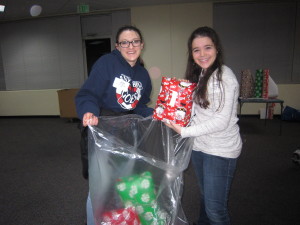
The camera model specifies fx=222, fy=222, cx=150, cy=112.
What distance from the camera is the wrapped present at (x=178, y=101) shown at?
40.1 inches

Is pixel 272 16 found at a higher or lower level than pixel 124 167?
higher

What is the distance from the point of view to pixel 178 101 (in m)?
1.02

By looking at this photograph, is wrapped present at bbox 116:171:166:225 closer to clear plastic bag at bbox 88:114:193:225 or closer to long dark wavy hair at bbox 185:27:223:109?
clear plastic bag at bbox 88:114:193:225

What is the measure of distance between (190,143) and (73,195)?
1397 mm

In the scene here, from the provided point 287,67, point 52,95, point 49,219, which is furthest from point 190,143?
point 52,95

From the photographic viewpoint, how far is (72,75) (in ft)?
18.7

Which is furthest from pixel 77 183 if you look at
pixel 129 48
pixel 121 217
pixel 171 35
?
pixel 171 35

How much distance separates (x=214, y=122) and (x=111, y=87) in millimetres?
559

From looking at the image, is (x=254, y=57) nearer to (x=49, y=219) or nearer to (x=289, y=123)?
(x=289, y=123)

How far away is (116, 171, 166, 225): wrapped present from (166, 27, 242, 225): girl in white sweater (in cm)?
25

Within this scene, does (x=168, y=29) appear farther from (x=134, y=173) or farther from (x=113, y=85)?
(x=134, y=173)

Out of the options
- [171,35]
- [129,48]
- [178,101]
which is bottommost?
[178,101]

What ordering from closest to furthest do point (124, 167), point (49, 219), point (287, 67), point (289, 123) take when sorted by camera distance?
point (124, 167), point (49, 219), point (289, 123), point (287, 67)

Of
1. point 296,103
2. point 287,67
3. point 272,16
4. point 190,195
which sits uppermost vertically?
point 272,16
